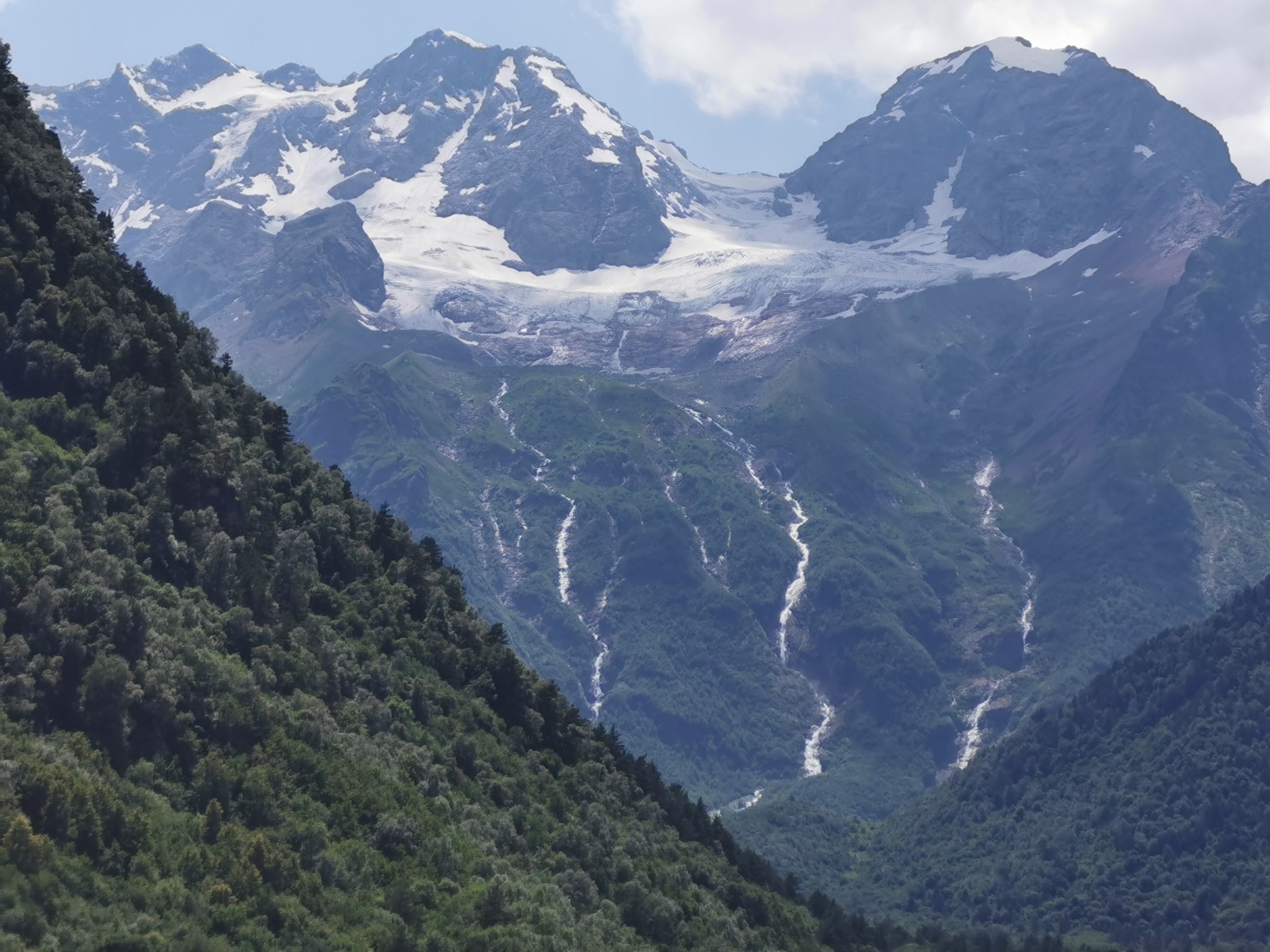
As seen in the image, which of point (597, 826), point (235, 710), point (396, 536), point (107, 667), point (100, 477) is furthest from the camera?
point (396, 536)

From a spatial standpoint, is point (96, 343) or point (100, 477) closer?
point (100, 477)

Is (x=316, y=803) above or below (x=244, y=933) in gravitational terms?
A: above

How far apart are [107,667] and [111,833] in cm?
1051

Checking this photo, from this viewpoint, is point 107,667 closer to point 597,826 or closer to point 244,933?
point 244,933

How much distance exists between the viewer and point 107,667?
8181 centimetres

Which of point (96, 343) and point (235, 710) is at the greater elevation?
point (96, 343)

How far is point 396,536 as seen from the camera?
142750 millimetres

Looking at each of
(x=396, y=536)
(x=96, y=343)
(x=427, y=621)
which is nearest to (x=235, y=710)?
(x=96, y=343)

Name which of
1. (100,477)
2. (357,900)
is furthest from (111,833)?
(100,477)

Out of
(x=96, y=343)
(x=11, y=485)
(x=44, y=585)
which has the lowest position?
(x=44, y=585)

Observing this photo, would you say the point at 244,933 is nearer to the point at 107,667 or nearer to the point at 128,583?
the point at 107,667

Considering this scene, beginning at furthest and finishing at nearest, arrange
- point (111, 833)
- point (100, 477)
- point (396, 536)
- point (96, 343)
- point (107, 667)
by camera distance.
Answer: point (396, 536), point (96, 343), point (100, 477), point (107, 667), point (111, 833)

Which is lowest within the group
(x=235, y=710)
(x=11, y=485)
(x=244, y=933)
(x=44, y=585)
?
(x=244, y=933)

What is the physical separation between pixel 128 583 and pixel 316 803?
16.4 metres
